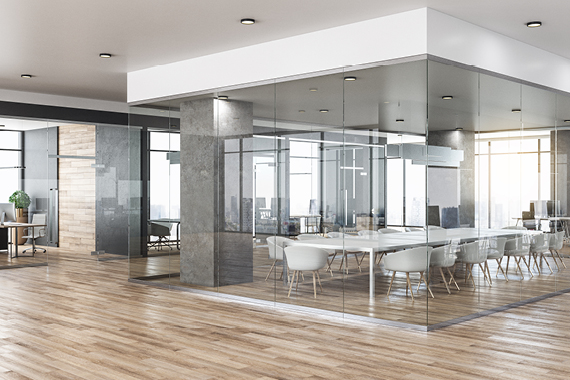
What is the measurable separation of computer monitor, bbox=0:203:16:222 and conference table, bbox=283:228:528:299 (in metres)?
7.15

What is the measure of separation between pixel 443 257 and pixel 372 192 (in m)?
0.99

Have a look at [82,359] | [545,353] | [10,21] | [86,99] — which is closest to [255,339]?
[82,359]

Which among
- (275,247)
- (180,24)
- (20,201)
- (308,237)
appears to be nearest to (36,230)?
(20,201)

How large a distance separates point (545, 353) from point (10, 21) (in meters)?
6.21

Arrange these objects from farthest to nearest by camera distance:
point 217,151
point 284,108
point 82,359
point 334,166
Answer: point 217,151 → point 284,108 → point 334,166 → point 82,359

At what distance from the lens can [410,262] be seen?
19.9 feet

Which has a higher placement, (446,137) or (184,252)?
(446,137)

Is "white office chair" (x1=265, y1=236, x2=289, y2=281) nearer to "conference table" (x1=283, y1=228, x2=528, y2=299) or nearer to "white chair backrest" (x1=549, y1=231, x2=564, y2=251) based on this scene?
"conference table" (x1=283, y1=228, x2=528, y2=299)

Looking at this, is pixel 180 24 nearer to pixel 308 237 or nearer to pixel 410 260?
pixel 308 237

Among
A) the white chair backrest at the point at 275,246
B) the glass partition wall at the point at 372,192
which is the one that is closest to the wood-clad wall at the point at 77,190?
the glass partition wall at the point at 372,192

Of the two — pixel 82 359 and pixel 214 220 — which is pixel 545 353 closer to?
pixel 82 359

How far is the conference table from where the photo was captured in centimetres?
604

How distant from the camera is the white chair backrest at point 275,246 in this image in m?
7.14

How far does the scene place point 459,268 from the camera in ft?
20.6
